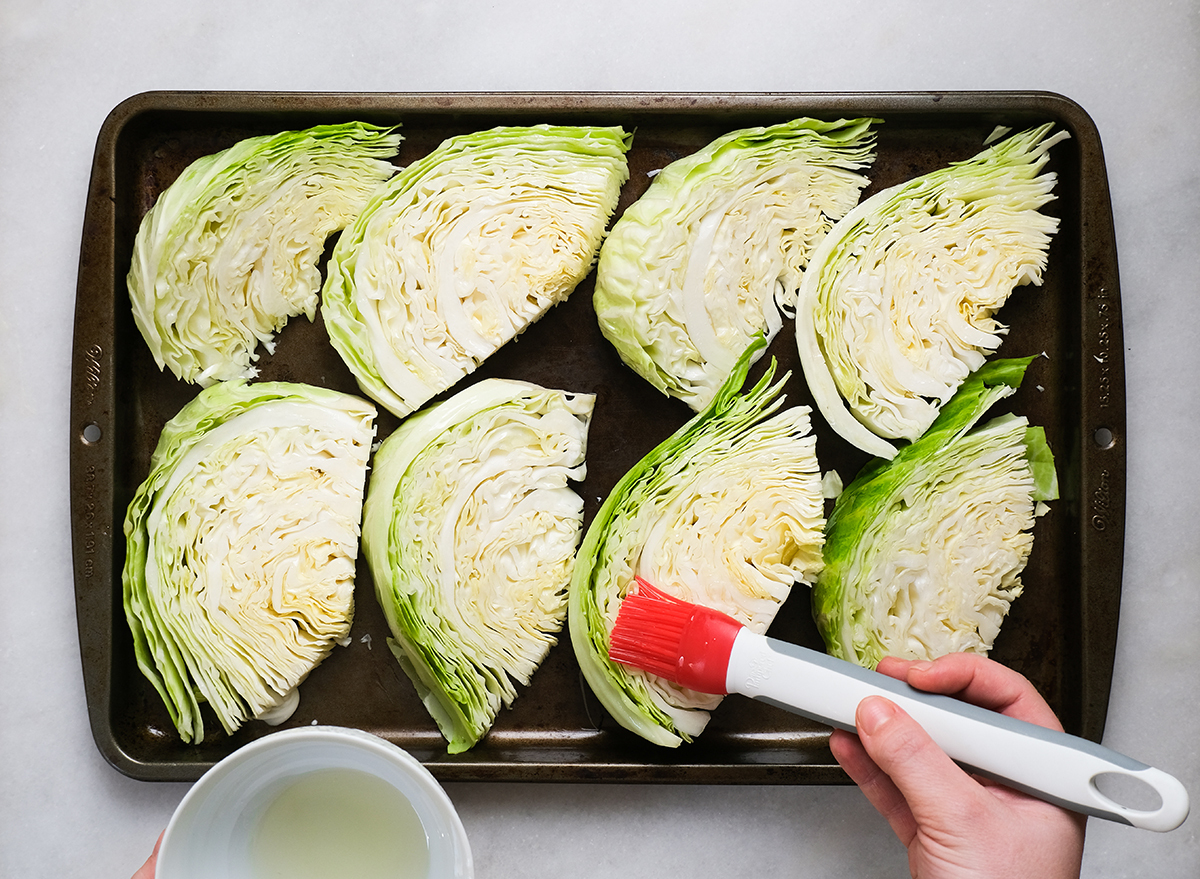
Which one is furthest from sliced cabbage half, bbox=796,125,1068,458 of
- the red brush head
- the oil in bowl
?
the oil in bowl

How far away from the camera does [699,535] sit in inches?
65.8

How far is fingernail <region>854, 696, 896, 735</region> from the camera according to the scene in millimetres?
1295

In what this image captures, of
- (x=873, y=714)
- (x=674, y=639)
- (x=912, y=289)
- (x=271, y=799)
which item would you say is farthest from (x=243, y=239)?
(x=873, y=714)

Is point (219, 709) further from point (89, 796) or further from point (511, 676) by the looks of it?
point (511, 676)

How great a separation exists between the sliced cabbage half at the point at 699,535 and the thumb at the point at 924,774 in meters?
0.43

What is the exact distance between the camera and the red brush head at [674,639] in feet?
4.95

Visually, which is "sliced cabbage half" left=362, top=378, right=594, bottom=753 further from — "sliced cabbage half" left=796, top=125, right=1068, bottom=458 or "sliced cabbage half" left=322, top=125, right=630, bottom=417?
"sliced cabbage half" left=796, top=125, right=1068, bottom=458

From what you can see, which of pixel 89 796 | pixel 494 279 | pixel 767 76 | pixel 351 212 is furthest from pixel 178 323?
pixel 767 76

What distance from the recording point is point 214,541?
5.57ft

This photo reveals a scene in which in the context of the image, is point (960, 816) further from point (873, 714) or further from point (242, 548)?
point (242, 548)

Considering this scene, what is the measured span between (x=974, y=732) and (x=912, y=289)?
35.7 inches

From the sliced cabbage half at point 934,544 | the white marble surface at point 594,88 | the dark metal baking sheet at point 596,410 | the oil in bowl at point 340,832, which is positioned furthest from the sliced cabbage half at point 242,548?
the sliced cabbage half at point 934,544

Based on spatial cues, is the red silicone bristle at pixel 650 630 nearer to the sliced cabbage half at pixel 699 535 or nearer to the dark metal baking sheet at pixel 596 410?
the sliced cabbage half at pixel 699 535

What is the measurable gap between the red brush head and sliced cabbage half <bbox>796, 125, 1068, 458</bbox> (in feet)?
1.72
